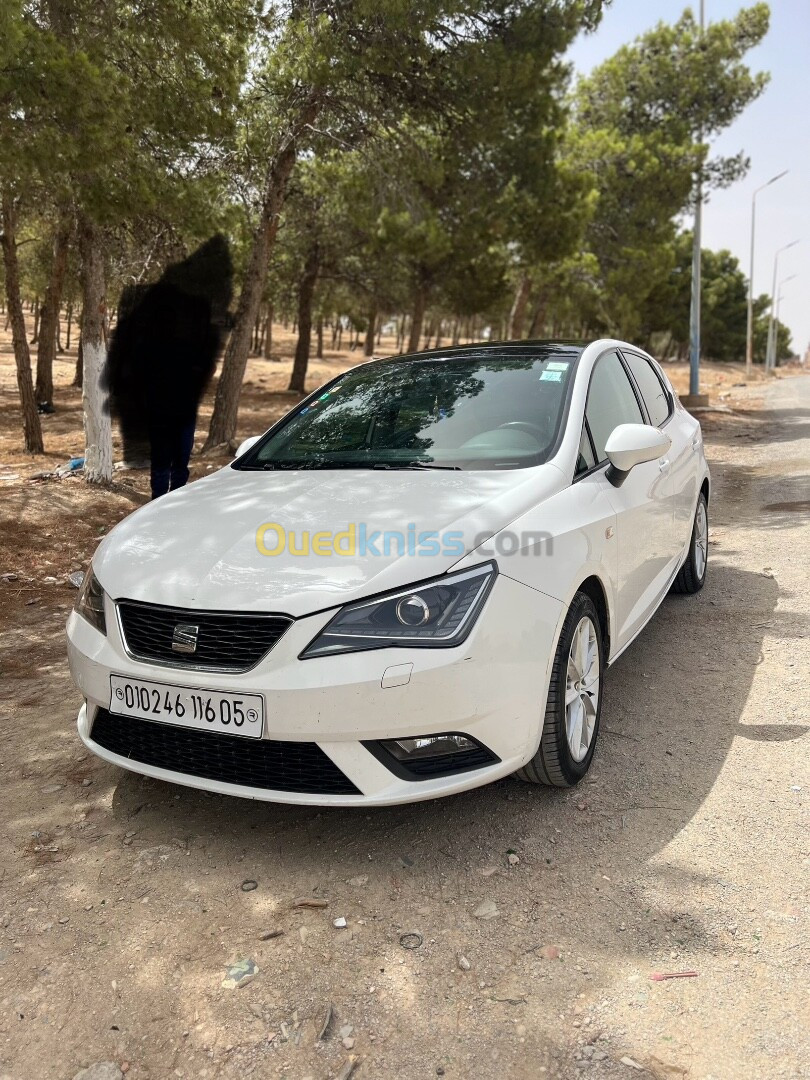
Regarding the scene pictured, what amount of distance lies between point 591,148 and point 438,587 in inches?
855

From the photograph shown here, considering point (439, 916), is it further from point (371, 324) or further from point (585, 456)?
point (371, 324)

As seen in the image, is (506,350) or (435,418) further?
(506,350)

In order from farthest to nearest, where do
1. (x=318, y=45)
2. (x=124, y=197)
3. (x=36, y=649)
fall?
(x=318, y=45), (x=124, y=197), (x=36, y=649)

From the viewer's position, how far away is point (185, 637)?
108 inches

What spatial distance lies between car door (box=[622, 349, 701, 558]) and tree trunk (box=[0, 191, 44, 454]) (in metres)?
10.4

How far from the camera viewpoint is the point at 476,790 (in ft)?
10.6

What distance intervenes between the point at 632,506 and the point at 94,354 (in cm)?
788

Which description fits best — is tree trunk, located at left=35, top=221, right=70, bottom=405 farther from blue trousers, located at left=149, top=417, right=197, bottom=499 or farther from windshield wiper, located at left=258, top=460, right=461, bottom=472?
windshield wiper, located at left=258, top=460, right=461, bottom=472

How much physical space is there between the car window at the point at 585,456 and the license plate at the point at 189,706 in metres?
1.62

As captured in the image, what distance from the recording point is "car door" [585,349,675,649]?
12.1 feet

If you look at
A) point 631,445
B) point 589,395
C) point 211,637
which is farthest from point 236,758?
point 589,395

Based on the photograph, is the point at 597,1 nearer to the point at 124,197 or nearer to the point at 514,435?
the point at 124,197

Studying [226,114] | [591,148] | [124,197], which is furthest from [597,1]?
[591,148]

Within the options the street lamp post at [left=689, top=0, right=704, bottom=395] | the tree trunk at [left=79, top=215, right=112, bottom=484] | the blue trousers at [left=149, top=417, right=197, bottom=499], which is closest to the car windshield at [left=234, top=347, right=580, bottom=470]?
the blue trousers at [left=149, top=417, right=197, bottom=499]
